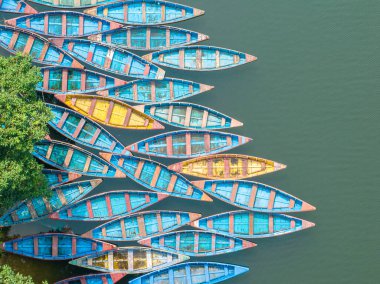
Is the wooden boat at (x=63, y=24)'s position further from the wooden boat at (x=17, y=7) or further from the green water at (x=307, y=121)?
the green water at (x=307, y=121)

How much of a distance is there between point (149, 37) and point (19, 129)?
882 centimetres

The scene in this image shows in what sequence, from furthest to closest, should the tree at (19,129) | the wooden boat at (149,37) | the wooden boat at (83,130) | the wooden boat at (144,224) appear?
the wooden boat at (149,37), the wooden boat at (83,130), the wooden boat at (144,224), the tree at (19,129)

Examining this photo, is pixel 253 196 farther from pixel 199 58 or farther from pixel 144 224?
pixel 199 58

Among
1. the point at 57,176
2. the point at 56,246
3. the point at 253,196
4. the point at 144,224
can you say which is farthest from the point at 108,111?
the point at 253,196

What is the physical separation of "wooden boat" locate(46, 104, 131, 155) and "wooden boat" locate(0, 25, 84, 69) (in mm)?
2385

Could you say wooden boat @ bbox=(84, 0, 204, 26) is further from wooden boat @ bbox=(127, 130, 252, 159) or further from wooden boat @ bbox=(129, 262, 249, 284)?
wooden boat @ bbox=(129, 262, 249, 284)

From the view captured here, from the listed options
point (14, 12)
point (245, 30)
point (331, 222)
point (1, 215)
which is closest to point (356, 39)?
point (245, 30)

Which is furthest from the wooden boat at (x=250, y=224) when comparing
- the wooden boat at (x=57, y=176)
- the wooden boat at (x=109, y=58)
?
the wooden boat at (x=109, y=58)

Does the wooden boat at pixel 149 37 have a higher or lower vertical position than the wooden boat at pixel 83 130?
higher

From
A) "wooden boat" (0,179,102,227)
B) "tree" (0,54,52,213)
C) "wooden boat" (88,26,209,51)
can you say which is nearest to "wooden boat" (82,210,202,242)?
"wooden boat" (0,179,102,227)

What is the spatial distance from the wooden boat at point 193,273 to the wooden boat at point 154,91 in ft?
25.4

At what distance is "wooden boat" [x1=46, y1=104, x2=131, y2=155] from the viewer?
30.3m

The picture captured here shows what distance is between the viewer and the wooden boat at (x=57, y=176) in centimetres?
2981

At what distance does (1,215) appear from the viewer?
29375 mm
